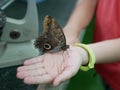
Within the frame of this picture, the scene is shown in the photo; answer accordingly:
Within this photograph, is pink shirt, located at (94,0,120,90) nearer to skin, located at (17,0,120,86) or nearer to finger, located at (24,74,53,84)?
skin, located at (17,0,120,86)

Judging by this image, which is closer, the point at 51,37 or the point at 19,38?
the point at 51,37

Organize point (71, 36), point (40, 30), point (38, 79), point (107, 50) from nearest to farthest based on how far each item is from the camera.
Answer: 1. point (38, 79)
2. point (107, 50)
3. point (71, 36)
4. point (40, 30)

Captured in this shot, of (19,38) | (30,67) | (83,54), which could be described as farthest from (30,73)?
(19,38)

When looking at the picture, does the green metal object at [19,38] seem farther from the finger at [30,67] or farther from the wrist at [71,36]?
the finger at [30,67]

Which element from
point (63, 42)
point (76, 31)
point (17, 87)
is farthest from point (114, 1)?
point (17, 87)

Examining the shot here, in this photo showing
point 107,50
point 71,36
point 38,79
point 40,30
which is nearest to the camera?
point 38,79

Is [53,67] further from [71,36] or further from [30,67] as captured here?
[71,36]
